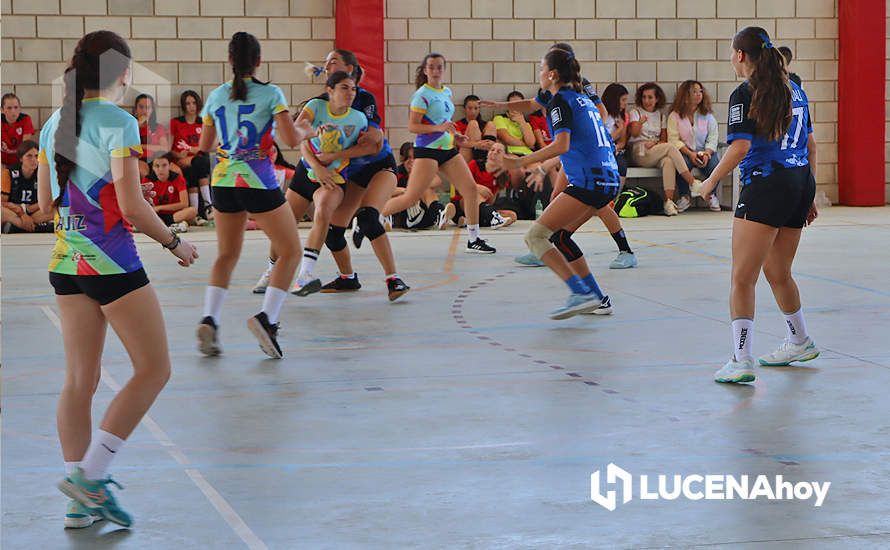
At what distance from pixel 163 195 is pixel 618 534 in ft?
40.3

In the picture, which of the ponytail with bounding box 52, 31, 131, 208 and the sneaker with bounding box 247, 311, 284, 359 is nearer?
the ponytail with bounding box 52, 31, 131, 208

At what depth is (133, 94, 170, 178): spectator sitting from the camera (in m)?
15.8

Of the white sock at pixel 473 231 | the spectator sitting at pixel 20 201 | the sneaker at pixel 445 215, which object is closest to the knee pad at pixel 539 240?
the white sock at pixel 473 231

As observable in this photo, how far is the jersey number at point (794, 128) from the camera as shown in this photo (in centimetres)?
606

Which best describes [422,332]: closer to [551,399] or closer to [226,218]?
[226,218]

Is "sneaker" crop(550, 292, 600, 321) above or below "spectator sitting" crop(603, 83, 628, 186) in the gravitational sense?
below

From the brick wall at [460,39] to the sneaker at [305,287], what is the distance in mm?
7523

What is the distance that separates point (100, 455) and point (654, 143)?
46.3ft

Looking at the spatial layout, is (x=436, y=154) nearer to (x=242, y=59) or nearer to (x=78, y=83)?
(x=242, y=59)

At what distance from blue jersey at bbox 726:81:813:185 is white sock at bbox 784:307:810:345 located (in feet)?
2.67

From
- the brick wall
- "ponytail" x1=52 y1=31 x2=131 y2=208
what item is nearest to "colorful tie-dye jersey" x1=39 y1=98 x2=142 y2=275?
"ponytail" x1=52 y1=31 x2=131 y2=208

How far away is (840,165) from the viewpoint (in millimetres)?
18625

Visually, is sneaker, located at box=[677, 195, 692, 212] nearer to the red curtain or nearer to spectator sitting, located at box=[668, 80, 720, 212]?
spectator sitting, located at box=[668, 80, 720, 212]

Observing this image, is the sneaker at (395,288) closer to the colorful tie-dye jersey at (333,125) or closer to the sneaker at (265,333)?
the colorful tie-dye jersey at (333,125)
